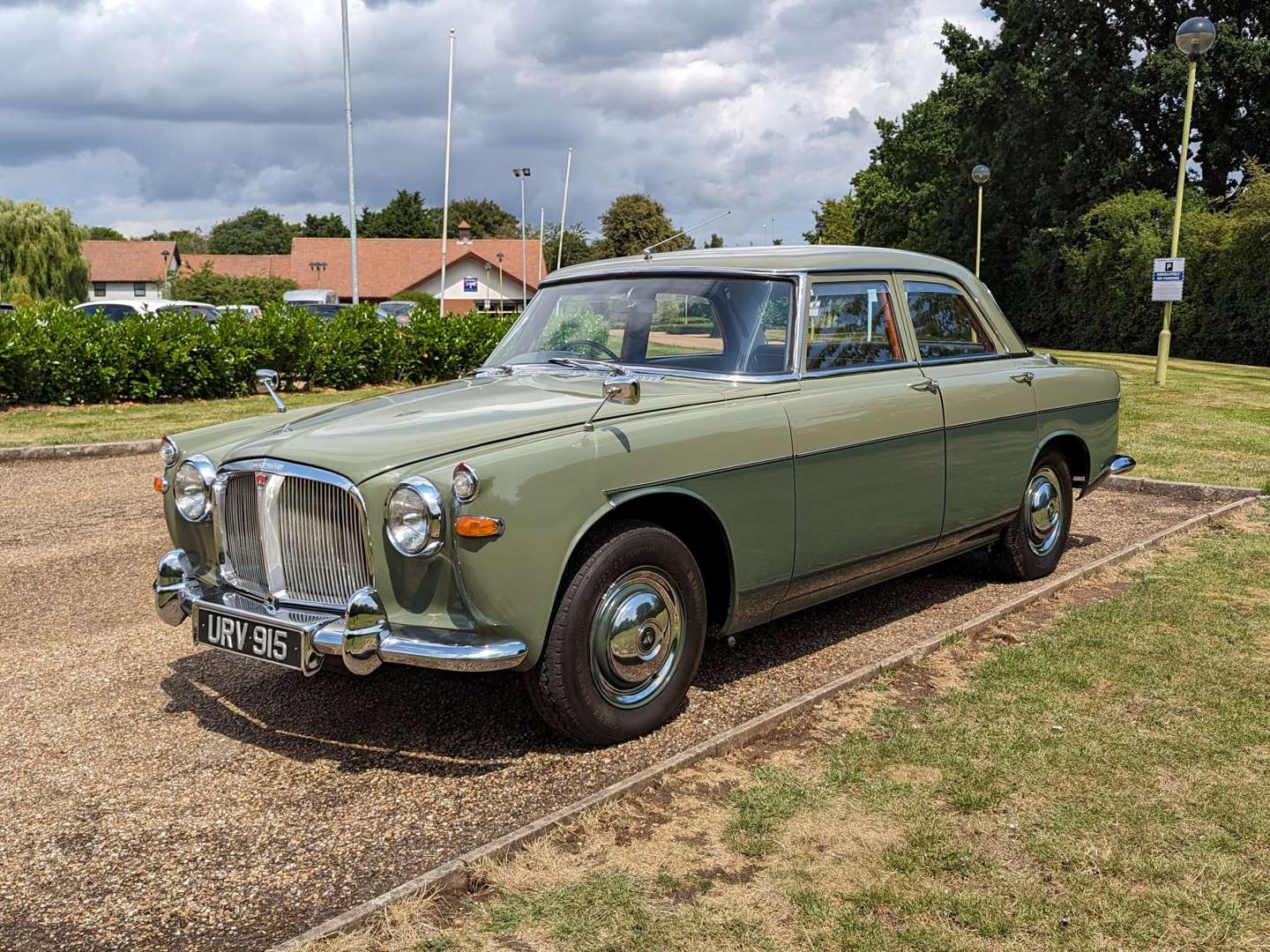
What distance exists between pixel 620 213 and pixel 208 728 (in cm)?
9221

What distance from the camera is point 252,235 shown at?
130m

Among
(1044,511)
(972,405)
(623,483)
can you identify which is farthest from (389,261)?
(623,483)

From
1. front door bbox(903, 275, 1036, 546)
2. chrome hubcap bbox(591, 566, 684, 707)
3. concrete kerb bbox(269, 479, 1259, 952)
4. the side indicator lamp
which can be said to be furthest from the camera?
front door bbox(903, 275, 1036, 546)

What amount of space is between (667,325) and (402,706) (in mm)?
2017

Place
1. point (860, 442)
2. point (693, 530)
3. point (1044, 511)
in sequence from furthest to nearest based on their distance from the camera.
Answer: point (1044, 511) < point (860, 442) < point (693, 530)

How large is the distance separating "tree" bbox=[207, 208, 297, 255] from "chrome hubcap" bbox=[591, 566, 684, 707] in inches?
5112

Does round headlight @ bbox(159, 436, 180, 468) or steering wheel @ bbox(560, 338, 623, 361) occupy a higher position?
steering wheel @ bbox(560, 338, 623, 361)

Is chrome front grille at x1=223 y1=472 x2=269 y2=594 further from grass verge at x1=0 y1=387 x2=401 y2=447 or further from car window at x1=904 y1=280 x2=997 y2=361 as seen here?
grass verge at x1=0 y1=387 x2=401 y2=447

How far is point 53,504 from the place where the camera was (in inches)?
356

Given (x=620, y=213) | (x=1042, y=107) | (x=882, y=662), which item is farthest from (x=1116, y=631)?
(x=620, y=213)

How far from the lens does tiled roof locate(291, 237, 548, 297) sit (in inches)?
2911

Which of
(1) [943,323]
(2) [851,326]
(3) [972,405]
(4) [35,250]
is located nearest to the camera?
(2) [851,326]

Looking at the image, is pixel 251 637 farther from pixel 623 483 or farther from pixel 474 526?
pixel 623 483

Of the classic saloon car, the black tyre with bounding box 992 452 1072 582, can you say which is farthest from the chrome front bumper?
the black tyre with bounding box 992 452 1072 582
